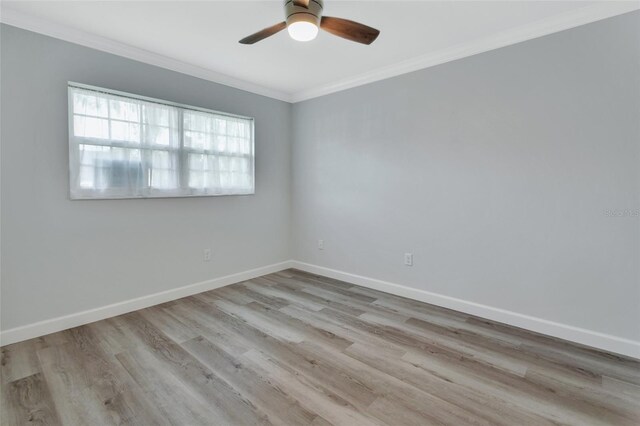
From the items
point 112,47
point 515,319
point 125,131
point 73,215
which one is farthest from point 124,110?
point 515,319

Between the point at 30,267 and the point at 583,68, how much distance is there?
14.6ft

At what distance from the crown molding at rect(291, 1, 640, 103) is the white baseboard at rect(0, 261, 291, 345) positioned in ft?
8.93

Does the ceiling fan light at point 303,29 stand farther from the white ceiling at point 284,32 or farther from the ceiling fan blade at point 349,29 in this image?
the white ceiling at point 284,32

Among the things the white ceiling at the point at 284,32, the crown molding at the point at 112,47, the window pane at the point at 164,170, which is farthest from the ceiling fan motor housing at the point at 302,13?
the window pane at the point at 164,170

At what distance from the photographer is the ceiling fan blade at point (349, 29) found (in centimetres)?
193

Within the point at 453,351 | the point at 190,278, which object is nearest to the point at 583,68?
the point at 453,351

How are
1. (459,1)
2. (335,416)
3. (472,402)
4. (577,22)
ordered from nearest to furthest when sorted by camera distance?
1. (335,416)
2. (472,402)
3. (459,1)
4. (577,22)

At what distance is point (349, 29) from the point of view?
1.98 meters

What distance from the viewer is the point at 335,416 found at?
159cm

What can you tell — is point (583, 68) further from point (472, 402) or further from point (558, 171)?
point (472, 402)

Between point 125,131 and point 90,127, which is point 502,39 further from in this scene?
point 90,127

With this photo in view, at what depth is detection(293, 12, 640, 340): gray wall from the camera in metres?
2.17

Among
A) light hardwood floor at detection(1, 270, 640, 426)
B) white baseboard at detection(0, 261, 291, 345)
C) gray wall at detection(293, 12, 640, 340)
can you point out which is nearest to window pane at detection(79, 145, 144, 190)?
white baseboard at detection(0, 261, 291, 345)

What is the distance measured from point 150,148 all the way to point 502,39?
3267 millimetres
